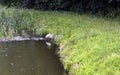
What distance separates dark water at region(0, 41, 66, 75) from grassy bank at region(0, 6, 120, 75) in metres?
0.51

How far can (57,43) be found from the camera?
15641 mm

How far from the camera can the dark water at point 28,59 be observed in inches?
470

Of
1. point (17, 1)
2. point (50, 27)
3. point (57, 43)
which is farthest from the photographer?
point (17, 1)

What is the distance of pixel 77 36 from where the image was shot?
558 inches

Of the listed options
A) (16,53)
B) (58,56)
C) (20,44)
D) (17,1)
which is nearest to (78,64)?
(58,56)

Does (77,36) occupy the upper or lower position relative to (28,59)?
upper

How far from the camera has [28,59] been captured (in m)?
13.6

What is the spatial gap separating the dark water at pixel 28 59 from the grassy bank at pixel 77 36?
512mm

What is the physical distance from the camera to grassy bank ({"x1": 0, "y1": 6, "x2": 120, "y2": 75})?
1015cm

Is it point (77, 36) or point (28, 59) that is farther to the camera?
point (77, 36)

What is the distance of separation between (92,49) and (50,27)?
7211mm

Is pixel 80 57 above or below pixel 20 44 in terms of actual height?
above

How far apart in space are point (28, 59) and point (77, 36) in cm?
237

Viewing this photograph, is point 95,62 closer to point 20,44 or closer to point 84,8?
point 20,44
